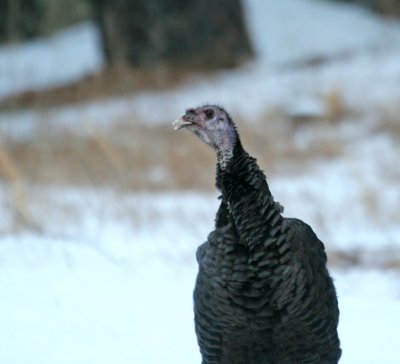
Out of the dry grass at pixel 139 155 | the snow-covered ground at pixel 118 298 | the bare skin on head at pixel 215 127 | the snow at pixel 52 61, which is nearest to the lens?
the bare skin on head at pixel 215 127

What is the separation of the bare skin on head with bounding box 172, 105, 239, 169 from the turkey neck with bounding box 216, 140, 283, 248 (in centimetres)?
3

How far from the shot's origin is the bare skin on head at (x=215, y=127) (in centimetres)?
370

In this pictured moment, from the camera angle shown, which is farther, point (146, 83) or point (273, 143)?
point (146, 83)

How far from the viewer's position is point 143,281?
19.6 feet

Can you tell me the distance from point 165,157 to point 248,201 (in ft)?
23.7

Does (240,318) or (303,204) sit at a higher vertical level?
(303,204)

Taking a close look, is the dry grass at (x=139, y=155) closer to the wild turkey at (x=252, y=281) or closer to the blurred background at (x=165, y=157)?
the blurred background at (x=165, y=157)

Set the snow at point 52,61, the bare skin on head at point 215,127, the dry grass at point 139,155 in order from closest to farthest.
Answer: the bare skin on head at point 215,127 < the dry grass at point 139,155 < the snow at point 52,61

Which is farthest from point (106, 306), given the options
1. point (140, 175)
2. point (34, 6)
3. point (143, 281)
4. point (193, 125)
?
point (34, 6)

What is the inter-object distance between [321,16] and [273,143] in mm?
7995

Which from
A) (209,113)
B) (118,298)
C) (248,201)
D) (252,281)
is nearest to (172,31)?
(118,298)

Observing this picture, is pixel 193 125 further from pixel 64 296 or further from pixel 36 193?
pixel 36 193

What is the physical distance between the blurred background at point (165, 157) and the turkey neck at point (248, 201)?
3.78ft

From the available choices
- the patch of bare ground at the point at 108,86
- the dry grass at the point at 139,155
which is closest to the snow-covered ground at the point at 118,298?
the dry grass at the point at 139,155
